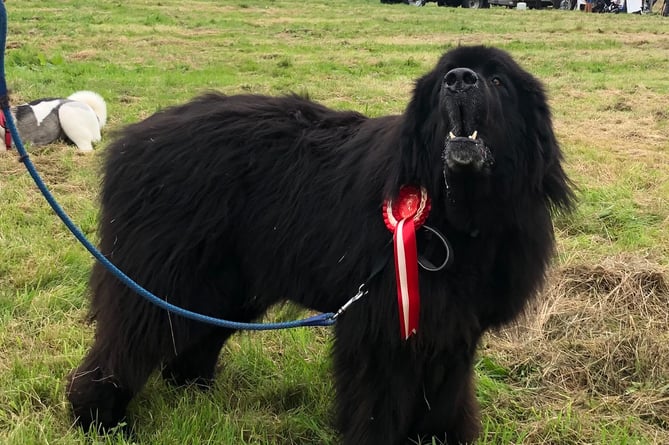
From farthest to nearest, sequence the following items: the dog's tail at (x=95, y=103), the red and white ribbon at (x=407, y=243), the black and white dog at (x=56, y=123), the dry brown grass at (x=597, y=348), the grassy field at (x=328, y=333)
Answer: the dog's tail at (x=95, y=103) → the black and white dog at (x=56, y=123) → the dry brown grass at (x=597, y=348) → the grassy field at (x=328, y=333) → the red and white ribbon at (x=407, y=243)

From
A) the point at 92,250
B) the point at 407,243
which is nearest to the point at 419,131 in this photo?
the point at 407,243

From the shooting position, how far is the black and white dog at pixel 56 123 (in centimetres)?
716

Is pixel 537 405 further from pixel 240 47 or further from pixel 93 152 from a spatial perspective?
pixel 240 47

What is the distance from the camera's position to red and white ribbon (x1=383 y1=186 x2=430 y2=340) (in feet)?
7.81

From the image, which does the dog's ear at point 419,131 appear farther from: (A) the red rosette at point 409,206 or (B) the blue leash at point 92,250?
(B) the blue leash at point 92,250

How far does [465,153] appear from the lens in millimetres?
2195

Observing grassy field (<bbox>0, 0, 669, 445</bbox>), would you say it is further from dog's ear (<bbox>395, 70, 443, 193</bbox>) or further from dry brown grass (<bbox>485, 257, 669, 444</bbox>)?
dog's ear (<bbox>395, 70, 443, 193</bbox>)

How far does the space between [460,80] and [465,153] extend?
0.24m

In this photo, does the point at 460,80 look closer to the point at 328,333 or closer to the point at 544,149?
the point at 544,149

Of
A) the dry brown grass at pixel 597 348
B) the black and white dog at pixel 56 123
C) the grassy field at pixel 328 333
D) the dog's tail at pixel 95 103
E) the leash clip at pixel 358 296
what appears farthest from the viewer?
the dog's tail at pixel 95 103

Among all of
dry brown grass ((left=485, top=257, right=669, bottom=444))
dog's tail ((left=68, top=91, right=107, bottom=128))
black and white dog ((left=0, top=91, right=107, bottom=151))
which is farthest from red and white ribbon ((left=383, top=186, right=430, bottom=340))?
dog's tail ((left=68, top=91, right=107, bottom=128))

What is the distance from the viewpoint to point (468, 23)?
22281 millimetres

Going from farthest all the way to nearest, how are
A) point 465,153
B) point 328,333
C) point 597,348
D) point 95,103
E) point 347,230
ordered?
1. point 95,103
2. point 328,333
3. point 597,348
4. point 347,230
5. point 465,153

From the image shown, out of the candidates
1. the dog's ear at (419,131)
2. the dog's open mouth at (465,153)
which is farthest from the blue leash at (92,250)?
the dog's open mouth at (465,153)
